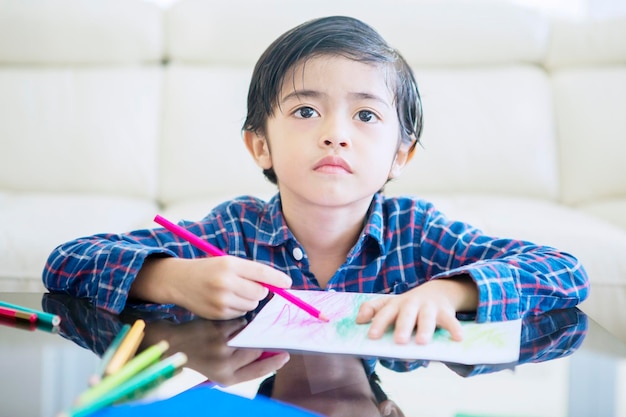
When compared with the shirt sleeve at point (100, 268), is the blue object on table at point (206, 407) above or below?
above

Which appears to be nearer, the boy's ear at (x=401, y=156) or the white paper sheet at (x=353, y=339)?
the white paper sheet at (x=353, y=339)

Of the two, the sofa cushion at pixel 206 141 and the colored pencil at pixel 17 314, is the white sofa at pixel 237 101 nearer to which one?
the sofa cushion at pixel 206 141

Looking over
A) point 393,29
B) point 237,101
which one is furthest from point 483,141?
point 237,101

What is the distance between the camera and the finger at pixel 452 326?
711mm

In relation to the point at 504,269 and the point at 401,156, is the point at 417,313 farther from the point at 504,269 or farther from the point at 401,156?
the point at 401,156

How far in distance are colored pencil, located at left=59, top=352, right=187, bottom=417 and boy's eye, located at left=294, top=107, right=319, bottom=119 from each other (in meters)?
0.49

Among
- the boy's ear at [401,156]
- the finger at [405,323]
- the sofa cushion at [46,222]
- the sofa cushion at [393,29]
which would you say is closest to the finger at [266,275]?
the finger at [405,323]

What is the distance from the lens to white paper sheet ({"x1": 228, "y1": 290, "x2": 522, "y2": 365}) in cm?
67

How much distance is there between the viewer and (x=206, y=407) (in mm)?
521

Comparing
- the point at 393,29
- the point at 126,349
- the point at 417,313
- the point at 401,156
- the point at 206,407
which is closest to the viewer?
the point at 206,407

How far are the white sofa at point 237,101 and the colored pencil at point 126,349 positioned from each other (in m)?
1.21

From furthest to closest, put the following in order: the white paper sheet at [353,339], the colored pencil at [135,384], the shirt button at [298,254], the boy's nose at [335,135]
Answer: the shirt button at [298,254] → the boy's nose at [335,135] → the white paper sheet at [353,339] → the colored pencil at [135,384]

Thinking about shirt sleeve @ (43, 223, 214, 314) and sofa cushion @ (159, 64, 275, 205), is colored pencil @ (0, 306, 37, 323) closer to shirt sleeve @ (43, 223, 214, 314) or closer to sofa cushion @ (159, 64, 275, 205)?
shirt sleeve @ (43, 223, 214, 314)

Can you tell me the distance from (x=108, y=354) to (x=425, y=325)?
29 cm
